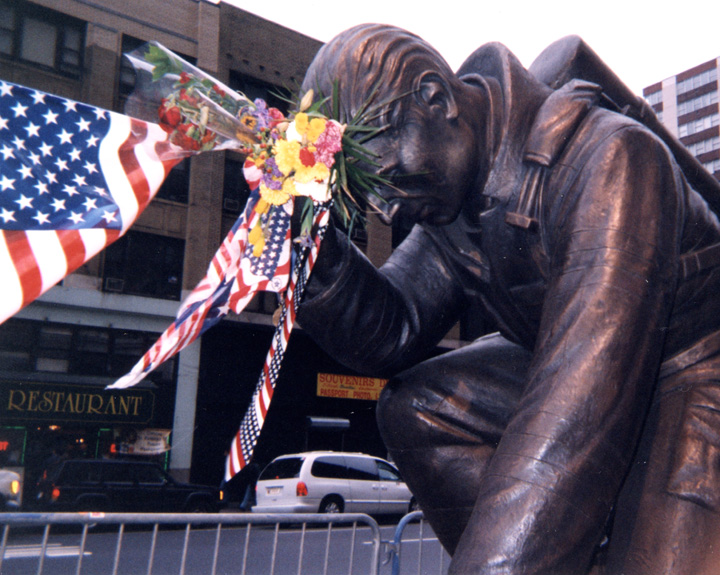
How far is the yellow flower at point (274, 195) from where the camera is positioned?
6.37 ft

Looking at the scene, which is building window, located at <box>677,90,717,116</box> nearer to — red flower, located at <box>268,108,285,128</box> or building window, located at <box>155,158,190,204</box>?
red flower, located at <box>268,108,285,128</box>

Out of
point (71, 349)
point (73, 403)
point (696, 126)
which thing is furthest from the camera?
point (71, 349)

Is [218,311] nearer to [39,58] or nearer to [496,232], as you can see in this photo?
[496,232]

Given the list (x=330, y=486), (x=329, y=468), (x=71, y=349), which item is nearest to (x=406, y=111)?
(x=330, y=486)

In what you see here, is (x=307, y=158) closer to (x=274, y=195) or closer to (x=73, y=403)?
(x=274, y=195)

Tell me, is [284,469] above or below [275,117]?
below

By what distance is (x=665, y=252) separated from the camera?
67.1 inches

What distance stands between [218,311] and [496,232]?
849mm

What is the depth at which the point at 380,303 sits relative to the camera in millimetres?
2250

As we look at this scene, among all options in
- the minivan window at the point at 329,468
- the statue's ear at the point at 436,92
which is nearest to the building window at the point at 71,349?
the minivan window at the point at 329,468

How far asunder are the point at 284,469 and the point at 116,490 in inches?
141

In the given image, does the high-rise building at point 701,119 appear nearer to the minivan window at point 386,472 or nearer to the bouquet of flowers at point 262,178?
the bouquet of flowers at point 262,178

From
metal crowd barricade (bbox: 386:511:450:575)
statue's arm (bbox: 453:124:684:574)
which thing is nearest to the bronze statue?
statue's arm (bbox: 453:124:684:574)

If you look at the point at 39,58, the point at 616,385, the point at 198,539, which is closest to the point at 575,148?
the point at 616,385
